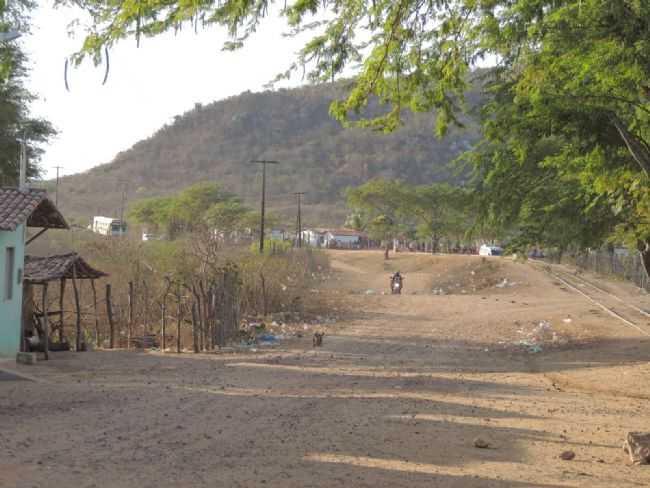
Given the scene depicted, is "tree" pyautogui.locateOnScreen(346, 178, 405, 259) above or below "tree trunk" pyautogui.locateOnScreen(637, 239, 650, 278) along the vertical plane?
above

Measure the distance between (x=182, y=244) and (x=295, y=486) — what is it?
29.4 metres

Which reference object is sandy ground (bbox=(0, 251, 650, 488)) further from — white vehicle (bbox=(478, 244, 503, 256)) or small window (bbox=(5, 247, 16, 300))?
white vehicle (bbox=(478, 244, 503, 256))

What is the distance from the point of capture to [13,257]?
19.5m

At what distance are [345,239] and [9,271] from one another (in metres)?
78.8

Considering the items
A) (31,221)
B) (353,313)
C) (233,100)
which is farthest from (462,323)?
(233,100)

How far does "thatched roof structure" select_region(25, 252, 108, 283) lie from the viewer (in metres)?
21.0

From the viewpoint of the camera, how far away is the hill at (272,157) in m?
120

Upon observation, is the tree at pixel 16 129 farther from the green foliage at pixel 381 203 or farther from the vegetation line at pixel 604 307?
the green foliage at pixel 381 203

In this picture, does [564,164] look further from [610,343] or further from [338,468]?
[610,343]

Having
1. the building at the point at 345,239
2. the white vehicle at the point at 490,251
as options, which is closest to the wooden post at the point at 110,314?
the white vehicle at the point at 490,251

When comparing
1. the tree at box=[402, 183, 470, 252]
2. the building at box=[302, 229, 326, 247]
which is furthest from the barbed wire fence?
the building at box=[302, 229, 326, 247]

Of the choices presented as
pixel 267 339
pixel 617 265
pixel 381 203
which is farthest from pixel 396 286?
pixel 381 203

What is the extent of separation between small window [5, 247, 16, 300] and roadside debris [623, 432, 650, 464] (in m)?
13.4

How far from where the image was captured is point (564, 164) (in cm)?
1482
